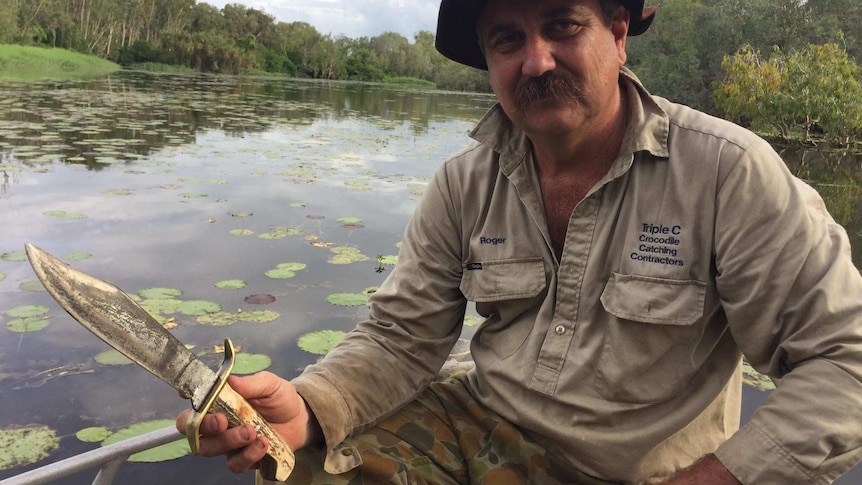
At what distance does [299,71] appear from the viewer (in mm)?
55469

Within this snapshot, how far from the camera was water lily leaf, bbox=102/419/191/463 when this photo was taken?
203 centimetres

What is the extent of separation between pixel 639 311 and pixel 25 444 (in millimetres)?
2062

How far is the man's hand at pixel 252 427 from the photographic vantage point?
99cm

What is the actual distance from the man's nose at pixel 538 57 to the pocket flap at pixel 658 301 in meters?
0.49

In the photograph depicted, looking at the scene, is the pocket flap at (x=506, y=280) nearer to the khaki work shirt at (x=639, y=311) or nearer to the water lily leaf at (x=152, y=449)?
the khaki work shirt at (x=639, y=311)

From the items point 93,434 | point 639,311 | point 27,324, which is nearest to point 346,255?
point 27,324

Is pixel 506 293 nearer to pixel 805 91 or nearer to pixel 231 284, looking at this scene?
pixel 231 284

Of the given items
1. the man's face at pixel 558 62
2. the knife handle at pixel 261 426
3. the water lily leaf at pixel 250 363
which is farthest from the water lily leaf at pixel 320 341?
the man's face at pixel 558 62

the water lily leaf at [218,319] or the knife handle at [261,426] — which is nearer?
the knife handle at [261,426]

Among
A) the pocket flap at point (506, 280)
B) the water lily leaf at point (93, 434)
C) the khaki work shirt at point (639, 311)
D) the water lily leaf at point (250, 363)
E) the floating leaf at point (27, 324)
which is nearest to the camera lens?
the khaki work shirt at point (639, 311)

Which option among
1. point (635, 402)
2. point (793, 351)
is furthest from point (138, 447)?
point (793, 351)

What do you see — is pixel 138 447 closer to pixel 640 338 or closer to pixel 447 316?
pixel 447 316

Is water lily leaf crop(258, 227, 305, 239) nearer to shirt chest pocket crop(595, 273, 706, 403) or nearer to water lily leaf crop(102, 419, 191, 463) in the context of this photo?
water lily leaf crop(102, 419, 191, 463)

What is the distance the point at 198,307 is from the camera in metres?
3.10
